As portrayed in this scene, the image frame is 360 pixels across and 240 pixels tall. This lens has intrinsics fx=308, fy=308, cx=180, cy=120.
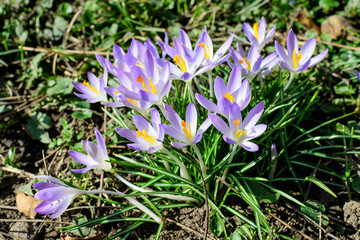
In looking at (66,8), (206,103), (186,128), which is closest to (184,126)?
(186,128)

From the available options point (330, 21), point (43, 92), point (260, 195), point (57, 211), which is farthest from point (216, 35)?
point (57, 211)

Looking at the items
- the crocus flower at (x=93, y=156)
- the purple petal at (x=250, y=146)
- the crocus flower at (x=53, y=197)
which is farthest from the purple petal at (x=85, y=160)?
the purple petal at (x=250, y=146)

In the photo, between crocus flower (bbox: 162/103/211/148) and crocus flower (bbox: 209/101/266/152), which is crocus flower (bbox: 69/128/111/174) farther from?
crocus flower (bbox: 209/101/266/152)

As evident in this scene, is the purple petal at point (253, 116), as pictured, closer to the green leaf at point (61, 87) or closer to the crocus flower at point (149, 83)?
the crocus flower at point (149, 83)

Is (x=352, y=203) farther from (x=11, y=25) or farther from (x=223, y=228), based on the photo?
(x=11, y=25)

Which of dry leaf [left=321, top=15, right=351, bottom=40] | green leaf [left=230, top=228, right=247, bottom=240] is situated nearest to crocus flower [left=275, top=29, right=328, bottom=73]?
green leaf [left=230, top=228, right=247, bottom=240]

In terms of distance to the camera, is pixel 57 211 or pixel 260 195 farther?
pixel 260 195
